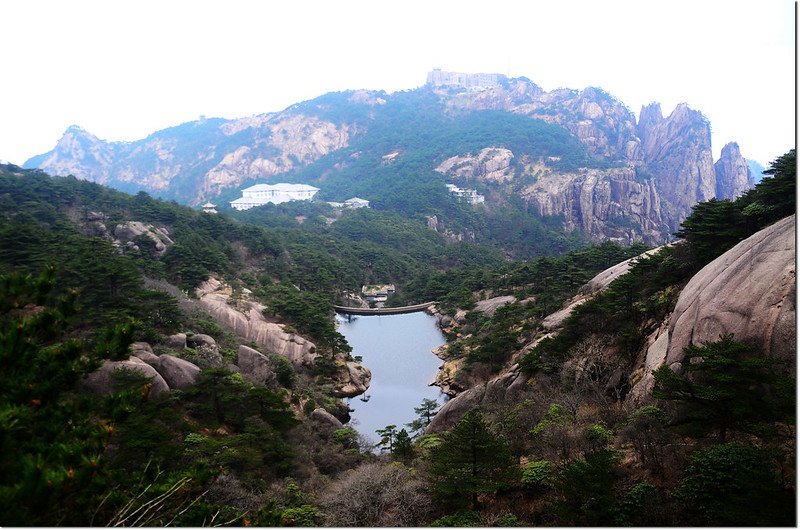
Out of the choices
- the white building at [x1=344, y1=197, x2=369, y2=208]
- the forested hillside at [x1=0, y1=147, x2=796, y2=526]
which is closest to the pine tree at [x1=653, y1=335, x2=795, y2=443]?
the forested hillside at [x1=0, y1=147, x2=796, y2=526]

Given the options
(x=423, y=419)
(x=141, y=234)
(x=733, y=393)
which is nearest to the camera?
(x=733, y=393)

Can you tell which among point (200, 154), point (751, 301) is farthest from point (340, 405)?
point (200, 154)

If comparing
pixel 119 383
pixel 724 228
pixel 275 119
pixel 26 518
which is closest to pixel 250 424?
pixel 119 383

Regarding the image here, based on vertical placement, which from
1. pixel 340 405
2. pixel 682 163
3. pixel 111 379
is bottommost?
pixel 340 405

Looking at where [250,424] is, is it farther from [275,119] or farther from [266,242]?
[275,119]

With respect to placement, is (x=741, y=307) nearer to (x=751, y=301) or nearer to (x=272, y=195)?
(x=751, y=301)

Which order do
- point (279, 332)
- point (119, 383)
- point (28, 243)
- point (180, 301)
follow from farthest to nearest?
point (279, 332) → point (180, 301) → point (28, 243) → point (119, 383)
